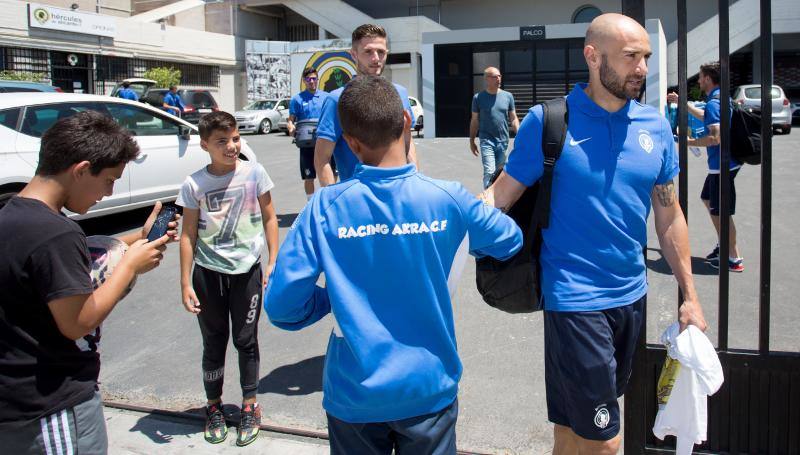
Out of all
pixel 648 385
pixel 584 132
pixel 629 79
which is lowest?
pixel 648 385

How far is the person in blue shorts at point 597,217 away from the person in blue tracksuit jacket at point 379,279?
710 millimetres

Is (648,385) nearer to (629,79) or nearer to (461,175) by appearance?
(629,79)

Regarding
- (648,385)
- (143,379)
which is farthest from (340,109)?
(143,379)

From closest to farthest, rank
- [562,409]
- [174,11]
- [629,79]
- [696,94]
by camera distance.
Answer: [629,79] < [562,409] < [696,94] < [174,11]

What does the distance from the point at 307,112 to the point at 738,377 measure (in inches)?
265

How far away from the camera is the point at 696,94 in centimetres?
3095

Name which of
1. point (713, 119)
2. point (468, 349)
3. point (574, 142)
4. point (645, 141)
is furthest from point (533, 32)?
point (574, 142)

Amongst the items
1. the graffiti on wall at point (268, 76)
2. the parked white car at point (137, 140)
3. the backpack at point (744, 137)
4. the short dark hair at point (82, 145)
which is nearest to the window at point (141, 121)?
the parked white car at point (137, 140)

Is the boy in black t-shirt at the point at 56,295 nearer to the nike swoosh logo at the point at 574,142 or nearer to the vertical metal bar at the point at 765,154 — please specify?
the nike swoosh logo at the point at 574,142

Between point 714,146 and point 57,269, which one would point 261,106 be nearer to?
point 714,146

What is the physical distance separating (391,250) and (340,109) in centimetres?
45

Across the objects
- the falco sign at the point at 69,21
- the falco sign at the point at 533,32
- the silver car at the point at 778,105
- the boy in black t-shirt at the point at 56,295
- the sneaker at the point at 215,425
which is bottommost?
the sneaker at the point at 215,425

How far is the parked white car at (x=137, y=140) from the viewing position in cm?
757

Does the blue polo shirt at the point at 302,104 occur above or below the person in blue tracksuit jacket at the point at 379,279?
above
